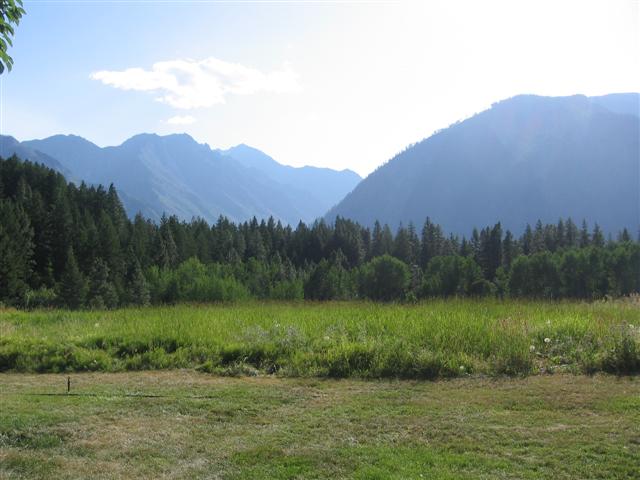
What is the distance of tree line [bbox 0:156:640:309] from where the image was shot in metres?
67.9

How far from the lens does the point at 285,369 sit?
10133mm

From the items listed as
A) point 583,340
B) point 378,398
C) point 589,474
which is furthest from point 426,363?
point 589,474

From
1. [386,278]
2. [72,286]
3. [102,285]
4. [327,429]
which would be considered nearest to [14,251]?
[72,286]

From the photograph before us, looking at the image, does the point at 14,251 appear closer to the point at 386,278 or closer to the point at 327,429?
the point at 386,278

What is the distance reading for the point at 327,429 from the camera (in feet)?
21.6

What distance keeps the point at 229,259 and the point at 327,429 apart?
330 ft

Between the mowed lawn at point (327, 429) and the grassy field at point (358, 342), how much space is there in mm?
672

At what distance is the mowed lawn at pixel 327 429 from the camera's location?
5.37m

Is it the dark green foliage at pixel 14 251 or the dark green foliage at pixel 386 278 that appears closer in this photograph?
the dark green foliage at pixel 14 251

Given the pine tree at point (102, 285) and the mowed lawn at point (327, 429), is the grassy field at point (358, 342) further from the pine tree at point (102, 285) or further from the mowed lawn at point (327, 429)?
the pine tree at point (102, 285)

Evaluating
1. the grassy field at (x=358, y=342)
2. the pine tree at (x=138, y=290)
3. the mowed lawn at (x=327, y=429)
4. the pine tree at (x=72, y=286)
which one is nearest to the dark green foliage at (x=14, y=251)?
the pine tree at (x=72, y=286)

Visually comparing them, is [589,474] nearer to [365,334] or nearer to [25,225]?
[365,334]

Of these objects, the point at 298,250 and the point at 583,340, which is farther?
the point at 298,250

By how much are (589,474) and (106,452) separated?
16.8ft
